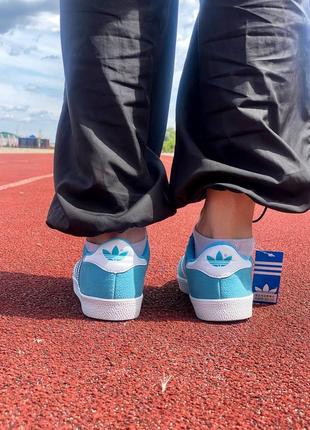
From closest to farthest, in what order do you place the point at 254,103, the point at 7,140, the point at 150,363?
the point at 150,363 → the point at 254,103 → the point at 7,140

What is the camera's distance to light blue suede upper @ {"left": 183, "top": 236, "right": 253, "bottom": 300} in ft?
3.44

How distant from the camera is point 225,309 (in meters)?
1.05

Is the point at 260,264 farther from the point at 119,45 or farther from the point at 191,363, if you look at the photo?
the point at 119,45

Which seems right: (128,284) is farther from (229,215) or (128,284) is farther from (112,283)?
(229,215)

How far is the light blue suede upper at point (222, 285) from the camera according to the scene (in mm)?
1050

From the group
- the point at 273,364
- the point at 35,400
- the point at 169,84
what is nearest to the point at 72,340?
the point at 35,400

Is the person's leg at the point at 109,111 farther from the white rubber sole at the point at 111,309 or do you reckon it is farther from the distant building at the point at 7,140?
the distant building at the point at 7,140

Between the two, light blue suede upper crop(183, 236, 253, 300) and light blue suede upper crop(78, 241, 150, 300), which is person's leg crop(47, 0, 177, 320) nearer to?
light blue suede upper crop(78, 241, 150, 300)

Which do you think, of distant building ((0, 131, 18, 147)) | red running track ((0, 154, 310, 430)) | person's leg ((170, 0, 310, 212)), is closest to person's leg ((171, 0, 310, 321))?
person's leg ((170, 0, 310, 212))

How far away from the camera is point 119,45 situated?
3.33 ft

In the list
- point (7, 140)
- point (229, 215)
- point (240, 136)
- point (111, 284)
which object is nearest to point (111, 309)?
point (111, 284)

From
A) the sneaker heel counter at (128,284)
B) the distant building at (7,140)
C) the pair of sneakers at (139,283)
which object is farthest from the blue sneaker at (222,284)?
the distant building at (7,140)

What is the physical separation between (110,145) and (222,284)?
0.38 metres

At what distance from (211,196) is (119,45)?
38 cm
